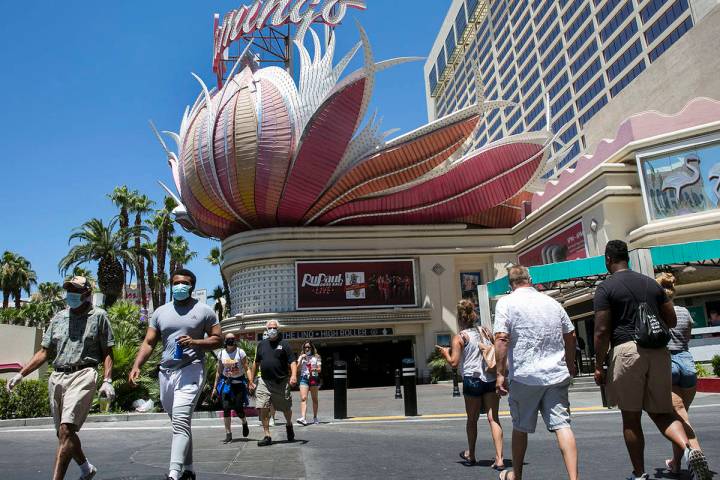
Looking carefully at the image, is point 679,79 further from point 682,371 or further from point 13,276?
point 13,276

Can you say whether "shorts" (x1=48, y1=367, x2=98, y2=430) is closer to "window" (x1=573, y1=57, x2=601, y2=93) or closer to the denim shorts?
the denim shorts

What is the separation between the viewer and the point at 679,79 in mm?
29141

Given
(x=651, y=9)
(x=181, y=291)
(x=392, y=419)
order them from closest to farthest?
1. (x=181, y=291)
2. (x=392, y=419)
3. (x=651, y=9)

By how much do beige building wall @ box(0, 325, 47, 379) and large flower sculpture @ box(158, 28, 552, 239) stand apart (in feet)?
37.5

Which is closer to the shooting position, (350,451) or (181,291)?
(181,291)

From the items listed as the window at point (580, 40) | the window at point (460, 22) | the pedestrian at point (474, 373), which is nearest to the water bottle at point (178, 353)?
the pedestrian at point (474, 373)

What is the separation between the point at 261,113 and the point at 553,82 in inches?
1886

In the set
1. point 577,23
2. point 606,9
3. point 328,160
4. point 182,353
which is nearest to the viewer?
point 182,353

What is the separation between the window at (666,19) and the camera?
45281mm

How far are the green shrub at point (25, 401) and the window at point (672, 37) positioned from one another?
48996 millimetres

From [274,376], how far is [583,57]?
205ft

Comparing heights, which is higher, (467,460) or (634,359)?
(634,359)

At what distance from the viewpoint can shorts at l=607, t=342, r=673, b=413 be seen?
14.6 ft

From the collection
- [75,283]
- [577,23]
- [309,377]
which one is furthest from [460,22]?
[75,283]
